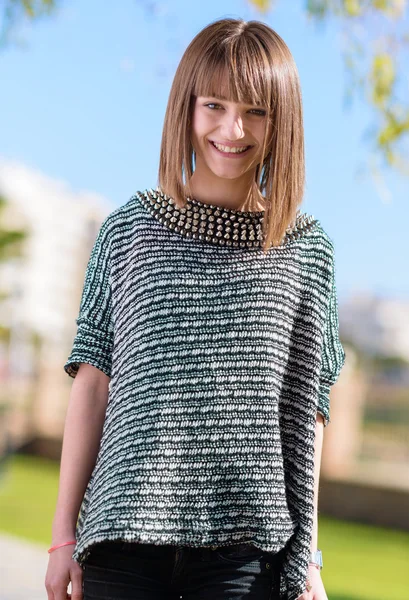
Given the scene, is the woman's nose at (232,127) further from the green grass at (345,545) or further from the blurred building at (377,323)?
the blurred building at (377,323)

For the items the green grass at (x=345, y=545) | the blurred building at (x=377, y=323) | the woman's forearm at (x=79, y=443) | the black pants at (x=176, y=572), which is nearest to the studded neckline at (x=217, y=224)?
the woman's forearm at (x=79, y=443)

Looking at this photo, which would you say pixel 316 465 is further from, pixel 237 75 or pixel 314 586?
pixel 237 75

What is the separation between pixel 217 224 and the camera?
182 cm

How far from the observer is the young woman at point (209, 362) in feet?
5.48

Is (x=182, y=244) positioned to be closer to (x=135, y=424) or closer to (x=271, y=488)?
(x=135, y=424)

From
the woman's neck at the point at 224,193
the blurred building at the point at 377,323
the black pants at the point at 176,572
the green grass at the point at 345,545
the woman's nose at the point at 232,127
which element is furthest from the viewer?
the blurred building at the point at 377,323

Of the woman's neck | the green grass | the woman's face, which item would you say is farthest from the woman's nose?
the green grass

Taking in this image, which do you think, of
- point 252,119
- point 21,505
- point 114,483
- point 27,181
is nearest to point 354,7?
point 252,119

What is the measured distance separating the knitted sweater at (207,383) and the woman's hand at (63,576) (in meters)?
0.05

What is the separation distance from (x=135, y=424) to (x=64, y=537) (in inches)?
10.7

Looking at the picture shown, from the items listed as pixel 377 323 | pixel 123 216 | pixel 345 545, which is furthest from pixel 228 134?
pixel 377 323

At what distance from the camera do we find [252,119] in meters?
1.77

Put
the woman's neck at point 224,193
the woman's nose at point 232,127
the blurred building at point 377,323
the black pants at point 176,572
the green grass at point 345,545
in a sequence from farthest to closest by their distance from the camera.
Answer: the blurred building at point 377,323
the green grass at point 345,545
the woman's neck at point 224,193
the woman's nose at point 232,127
the black pants at point 176,572

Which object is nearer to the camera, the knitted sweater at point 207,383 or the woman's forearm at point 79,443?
the knitted sweater at point 207,383
